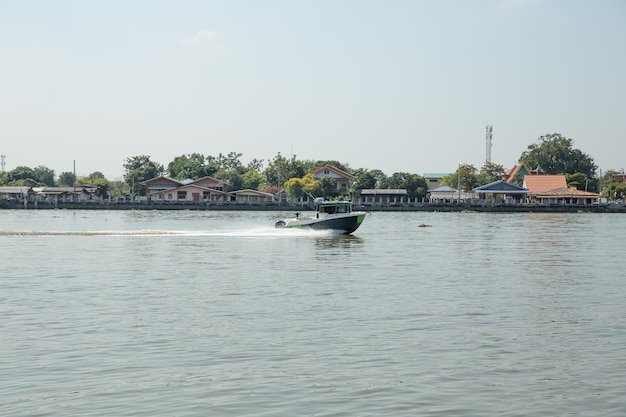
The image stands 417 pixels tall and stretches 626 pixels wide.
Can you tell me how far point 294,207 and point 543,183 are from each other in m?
50.5

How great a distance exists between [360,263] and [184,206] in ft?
346

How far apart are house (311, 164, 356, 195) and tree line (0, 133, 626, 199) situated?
139 cm

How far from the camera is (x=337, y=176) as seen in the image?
153750 millimetres

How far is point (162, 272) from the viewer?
3155 cm

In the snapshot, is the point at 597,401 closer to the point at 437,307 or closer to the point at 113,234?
the point at 437,307

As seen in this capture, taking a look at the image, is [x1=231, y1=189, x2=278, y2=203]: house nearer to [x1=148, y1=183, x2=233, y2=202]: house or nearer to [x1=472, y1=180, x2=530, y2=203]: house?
[x1=148, y1=183, x2=233, y2=202]: house

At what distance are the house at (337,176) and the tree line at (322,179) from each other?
1390 mm

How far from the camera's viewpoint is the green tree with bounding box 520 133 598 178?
193 meters

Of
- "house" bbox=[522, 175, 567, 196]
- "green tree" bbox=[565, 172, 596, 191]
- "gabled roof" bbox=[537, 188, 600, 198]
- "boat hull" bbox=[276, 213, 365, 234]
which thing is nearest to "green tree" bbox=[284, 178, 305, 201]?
"house" bbox=[522, 175, 567, 196]

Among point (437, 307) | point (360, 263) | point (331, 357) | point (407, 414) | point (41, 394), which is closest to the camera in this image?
point (407, 414)

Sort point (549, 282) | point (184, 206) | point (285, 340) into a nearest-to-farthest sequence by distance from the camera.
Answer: point (285, 340) → point (549, 282) → point (184, 206)

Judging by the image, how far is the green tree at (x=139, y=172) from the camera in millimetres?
163375

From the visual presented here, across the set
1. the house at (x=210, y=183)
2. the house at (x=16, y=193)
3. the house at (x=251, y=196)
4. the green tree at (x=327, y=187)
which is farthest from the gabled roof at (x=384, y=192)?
the house at (x=16, y=193)

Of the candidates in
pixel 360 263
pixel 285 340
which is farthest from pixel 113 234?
pixel 285 340
